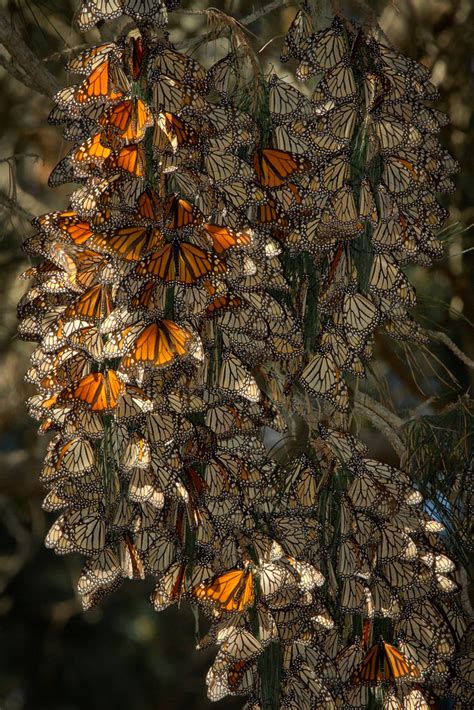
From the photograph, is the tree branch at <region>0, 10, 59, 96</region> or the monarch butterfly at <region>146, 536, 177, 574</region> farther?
the tree branch at <region>0, 10, 59, 96</region>

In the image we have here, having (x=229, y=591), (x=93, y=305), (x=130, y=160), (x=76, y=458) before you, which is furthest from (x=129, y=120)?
(x=229, y=591)

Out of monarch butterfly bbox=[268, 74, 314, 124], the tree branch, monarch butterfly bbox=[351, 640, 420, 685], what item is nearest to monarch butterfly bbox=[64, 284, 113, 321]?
monarch butterfly bbox=[268, 74, 314, 124]

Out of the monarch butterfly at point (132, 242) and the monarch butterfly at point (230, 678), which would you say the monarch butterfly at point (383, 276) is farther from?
the monarch butterfly at point (230, 678)

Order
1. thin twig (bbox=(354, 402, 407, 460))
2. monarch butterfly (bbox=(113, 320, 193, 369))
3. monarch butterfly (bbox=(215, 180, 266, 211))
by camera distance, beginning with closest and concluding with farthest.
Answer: monarch butterfly (bbox=(113, 320, 193, 369)) < monarch butterfly (bbox=(215, 180, 266, 211)) < thin twig (bbox=(354, 402, 407, 460))

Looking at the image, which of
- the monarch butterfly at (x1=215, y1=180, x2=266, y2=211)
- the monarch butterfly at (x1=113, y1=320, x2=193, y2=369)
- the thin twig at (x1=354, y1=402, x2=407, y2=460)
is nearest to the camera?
the monarch butterfly at (x1=113, y1=320, x2=193, y2=369)

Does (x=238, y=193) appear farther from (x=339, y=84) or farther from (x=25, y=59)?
(x=25, y=59)

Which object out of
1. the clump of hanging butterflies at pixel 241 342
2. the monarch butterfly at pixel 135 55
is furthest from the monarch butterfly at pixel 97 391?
the monarch butterfly at pixel 135 55

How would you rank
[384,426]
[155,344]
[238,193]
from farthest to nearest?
[384,426]
[238,193]
[155,344]

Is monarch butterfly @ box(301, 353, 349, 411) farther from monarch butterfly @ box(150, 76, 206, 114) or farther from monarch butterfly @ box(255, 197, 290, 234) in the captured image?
monarch butterfly @ box(150, 76, 206, 114)

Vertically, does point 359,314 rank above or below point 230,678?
above
